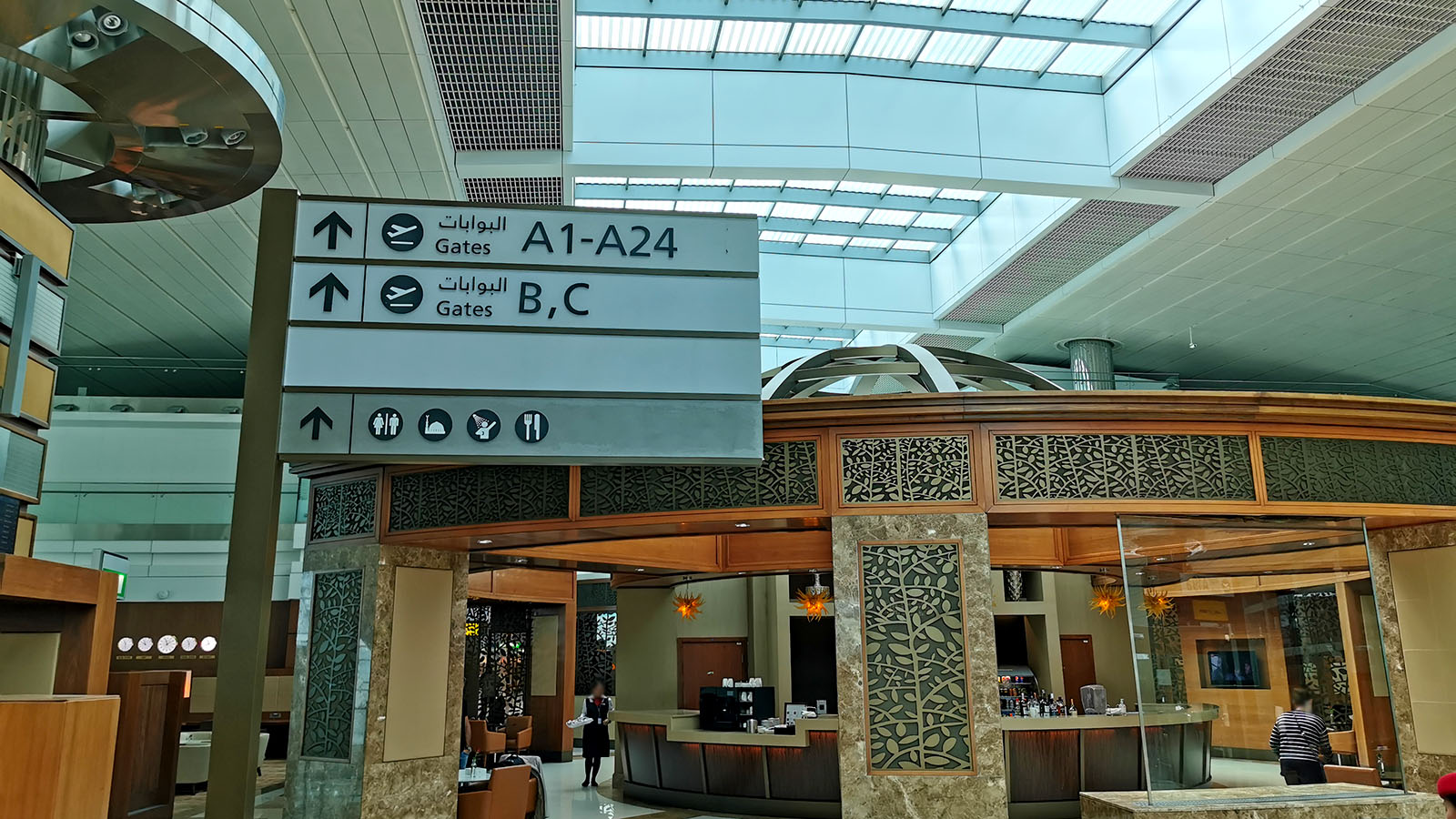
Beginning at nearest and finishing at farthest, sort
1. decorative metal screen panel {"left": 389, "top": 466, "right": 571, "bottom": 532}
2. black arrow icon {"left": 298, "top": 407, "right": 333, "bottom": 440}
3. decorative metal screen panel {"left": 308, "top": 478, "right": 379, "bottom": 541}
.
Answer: black arrow icon {"left": 298, "top": 407, "right": 333, "bottom": 440} < decorative metal screen panel {"left": 389, "top": 466, "right": 571, "bottom": 532} < decorative metal screen panel {"left": 308, "top": 478, "right": 379, "bottom": 541}

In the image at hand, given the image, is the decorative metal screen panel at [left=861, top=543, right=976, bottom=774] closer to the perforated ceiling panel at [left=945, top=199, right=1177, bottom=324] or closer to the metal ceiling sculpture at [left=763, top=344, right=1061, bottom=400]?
the metal ceiling sculpture at [left=763, top=344, right=1061, bottom=400]

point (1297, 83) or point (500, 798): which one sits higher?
point (1297, 83)

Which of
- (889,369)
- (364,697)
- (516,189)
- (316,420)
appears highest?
(516,189)

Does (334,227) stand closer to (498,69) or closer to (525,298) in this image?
(525,298)

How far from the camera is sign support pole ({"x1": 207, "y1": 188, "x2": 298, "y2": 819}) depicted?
354cm

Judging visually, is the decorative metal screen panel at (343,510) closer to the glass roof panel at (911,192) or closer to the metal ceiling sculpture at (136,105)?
the metal ceiling sculpture at (136,105)

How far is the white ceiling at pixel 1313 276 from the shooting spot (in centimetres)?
936

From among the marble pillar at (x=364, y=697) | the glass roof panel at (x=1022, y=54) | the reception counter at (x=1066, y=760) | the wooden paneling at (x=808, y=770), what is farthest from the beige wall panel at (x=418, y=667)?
the glass roof panel at (x=1022, y=54)

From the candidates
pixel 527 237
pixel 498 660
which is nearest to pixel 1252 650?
pixel 527 237

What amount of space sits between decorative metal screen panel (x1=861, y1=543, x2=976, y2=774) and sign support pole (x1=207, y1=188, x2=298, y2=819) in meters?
3.83

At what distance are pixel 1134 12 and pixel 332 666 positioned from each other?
9.29 m

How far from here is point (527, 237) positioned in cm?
464

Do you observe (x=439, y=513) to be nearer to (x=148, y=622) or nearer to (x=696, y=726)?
(x=696, y=726)

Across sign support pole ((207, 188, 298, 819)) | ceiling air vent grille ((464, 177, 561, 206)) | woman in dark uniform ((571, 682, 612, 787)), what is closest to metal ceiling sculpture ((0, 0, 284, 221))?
sign support pole ((207, 188, 298, 819))
